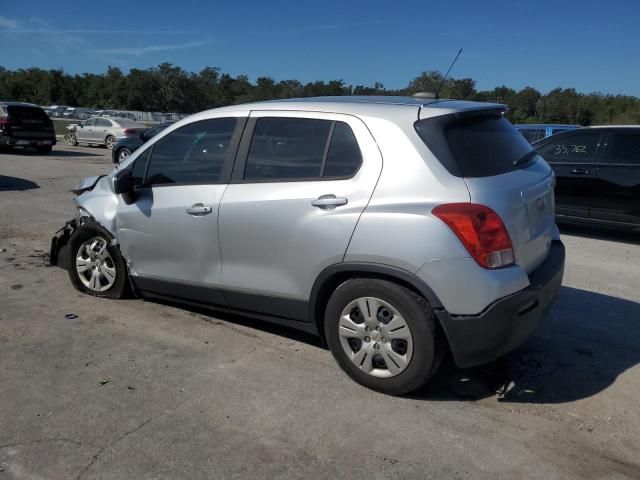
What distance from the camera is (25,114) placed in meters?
18.8

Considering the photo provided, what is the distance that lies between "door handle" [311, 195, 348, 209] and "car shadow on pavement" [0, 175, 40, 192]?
10.1m

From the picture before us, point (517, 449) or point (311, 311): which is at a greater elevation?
point (311, 311)

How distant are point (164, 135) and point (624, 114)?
153 feet

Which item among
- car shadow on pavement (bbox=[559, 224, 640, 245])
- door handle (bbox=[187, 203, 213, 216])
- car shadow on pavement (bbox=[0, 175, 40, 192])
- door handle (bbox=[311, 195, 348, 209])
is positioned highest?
door handle (bbox=[311, 195, 348, 209])

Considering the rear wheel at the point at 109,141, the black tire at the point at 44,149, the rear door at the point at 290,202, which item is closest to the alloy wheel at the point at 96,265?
the rear door at the point at 290,202

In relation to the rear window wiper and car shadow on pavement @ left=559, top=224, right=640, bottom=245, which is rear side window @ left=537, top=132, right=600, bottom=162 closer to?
car shadow on pavement @ left=559, top=224, right=640, bottom=245

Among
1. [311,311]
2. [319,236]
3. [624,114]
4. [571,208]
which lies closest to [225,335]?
[311,311]

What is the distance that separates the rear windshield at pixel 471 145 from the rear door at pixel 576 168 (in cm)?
504

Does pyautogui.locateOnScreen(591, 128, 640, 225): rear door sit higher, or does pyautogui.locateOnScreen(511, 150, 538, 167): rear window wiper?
pyautogui.locateOnScreen(511, 150, 538, 167): rear window wiper

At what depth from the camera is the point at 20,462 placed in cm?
275

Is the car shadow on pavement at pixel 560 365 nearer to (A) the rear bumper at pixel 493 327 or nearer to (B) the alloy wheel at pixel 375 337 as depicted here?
(B) the alloy wheel at pixel 375 337

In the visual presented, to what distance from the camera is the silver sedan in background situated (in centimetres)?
2381

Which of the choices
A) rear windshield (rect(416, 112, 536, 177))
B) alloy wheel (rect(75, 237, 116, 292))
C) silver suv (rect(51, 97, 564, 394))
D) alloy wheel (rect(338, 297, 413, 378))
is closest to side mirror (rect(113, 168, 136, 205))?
silver suv (rect(51, 97, 564, 394))

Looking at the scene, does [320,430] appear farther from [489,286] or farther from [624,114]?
[624,114]
